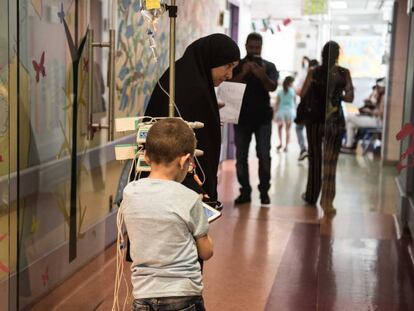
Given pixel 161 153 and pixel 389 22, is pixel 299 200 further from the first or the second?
pixel 161 153

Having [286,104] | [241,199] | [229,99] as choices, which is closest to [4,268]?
[229,99]

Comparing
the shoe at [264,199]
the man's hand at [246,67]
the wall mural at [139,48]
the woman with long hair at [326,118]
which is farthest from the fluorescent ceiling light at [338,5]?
the shoe at [264,199]

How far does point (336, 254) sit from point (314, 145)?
150 centimetres

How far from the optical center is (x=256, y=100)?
539cm

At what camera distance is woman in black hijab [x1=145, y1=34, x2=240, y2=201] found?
8.21ft

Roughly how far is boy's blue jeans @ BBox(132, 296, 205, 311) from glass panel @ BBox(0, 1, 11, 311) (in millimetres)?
872

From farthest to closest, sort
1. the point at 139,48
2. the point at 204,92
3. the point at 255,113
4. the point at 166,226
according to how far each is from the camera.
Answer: the point at 255,113
the point at 139,48
the point at 204,92
the point at 166,226

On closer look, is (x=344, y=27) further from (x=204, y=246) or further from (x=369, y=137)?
(x=204, y=246)

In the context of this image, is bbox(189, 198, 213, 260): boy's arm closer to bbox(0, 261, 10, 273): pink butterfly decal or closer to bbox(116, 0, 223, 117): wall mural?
bbox(0, 261, 10, 273): pink butterfly decal

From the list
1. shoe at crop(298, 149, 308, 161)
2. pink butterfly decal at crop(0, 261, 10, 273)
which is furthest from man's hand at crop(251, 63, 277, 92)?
shoe at crop(298, 149, 308, 161)

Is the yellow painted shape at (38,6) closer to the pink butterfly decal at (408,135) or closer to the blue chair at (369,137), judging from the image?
the pink butterfly decal at (408,135)

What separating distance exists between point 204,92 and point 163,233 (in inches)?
32.1

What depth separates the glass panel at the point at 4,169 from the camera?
250 centimetres

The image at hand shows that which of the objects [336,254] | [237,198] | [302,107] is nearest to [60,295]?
[336,254]
